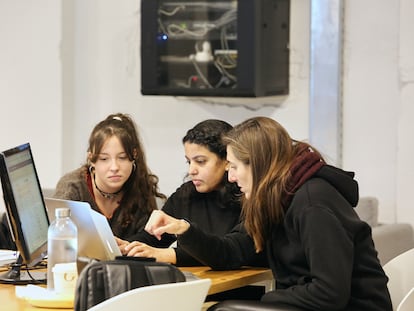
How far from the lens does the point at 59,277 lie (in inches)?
112

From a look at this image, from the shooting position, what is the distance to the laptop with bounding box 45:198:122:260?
3027 mm

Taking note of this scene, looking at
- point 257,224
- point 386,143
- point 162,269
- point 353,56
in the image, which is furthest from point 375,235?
point 162,269

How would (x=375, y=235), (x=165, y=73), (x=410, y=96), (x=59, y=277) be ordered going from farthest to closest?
(x=165, y=73) → (x=410, y=96) → (x=375, y=235) → (x=59, y=277)

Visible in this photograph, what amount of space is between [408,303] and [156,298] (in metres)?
0.85

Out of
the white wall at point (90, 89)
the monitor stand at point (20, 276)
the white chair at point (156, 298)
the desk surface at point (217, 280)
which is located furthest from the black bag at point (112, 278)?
the white wall at point (90, 89)

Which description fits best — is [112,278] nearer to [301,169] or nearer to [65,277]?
[65,277]

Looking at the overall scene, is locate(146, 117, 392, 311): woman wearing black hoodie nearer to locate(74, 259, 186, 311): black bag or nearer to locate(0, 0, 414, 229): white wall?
locate(74, 259, 186, 311): black bag

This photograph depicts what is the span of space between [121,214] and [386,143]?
5.43 ft

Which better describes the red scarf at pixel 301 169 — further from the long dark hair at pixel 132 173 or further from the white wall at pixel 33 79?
the white wall at pixel 33 79

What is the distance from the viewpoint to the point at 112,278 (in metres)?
2.57

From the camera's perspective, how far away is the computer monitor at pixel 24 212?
302 cm

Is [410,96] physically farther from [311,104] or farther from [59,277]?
[59,277]

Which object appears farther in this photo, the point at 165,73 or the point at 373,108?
the point at 165,73

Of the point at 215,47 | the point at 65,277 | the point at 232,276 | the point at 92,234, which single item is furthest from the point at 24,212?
the point at 215,47
